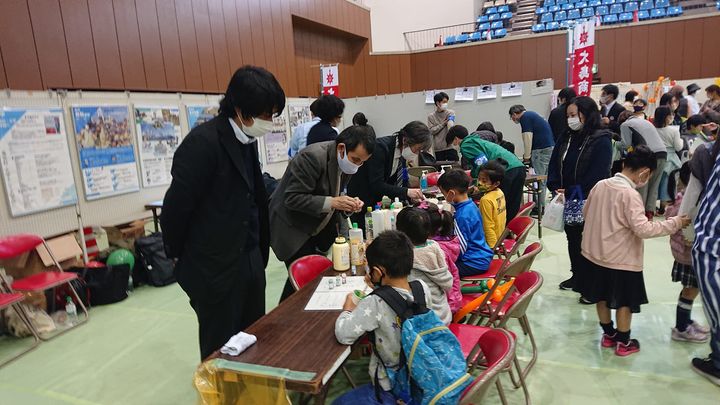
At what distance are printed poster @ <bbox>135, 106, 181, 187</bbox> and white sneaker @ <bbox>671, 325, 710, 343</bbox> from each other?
17.6ft

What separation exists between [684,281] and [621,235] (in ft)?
1.82

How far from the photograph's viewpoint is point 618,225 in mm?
2539

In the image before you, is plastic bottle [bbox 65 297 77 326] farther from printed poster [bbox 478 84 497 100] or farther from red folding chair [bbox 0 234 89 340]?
printed poster [bbox 478 84 497 100]

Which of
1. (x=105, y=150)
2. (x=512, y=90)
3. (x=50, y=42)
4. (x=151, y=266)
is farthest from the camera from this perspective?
Answer: (x=512, y=90)

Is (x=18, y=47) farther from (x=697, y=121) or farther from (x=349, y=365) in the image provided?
(x=697, y=121)

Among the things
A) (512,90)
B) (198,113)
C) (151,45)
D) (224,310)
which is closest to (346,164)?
(224,310)

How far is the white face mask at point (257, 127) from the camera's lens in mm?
1785

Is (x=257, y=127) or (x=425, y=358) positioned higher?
(x=257, y=127)

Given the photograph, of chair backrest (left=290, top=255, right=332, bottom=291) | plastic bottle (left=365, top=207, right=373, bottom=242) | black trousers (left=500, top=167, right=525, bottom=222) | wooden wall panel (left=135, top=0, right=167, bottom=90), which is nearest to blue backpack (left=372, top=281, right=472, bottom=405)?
chair backrest (left=290, top=255, right=332, bottom=291)

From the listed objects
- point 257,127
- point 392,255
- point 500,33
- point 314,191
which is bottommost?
point 392,255

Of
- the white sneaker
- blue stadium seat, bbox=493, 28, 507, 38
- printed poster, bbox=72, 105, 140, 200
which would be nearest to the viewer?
the white sneaker

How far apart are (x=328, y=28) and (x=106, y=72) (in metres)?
6.42

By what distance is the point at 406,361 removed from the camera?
5.14 feet

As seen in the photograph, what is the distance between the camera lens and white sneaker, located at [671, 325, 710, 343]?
9.31 feet
